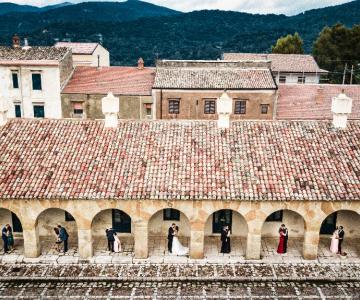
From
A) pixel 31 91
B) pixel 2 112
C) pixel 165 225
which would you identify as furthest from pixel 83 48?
pixel 165 225

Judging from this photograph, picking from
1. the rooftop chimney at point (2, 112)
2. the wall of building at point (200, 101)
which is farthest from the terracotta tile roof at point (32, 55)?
the rooftop chimney at point (2, 112)

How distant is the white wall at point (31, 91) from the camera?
46344 mm

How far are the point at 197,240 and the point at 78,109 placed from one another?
26027 millimetres

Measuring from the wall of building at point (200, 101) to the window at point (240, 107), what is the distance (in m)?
0.28

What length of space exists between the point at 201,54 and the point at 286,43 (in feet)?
145

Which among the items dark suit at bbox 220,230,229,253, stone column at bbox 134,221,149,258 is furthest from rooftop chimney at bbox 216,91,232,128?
stone column at bbox 134,221,149,258

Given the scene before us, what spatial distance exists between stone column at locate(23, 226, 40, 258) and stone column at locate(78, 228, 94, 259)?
7.35ft

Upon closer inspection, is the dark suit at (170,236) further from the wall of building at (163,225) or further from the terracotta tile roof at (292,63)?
the terracotta tile roof at (292,63)

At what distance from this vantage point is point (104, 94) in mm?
45531

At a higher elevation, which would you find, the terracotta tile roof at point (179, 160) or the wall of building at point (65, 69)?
the wall of building at point (65, 69)

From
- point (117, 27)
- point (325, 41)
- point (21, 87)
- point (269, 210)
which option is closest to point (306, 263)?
point (269, 210)

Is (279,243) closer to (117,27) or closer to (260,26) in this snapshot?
(117,27)

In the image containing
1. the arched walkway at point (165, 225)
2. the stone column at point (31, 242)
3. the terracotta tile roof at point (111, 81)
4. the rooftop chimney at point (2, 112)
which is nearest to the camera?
the stone column at point (31, 242)

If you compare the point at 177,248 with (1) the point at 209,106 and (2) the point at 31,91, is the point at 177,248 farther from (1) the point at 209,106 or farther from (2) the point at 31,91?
(2) the point at 31,91
